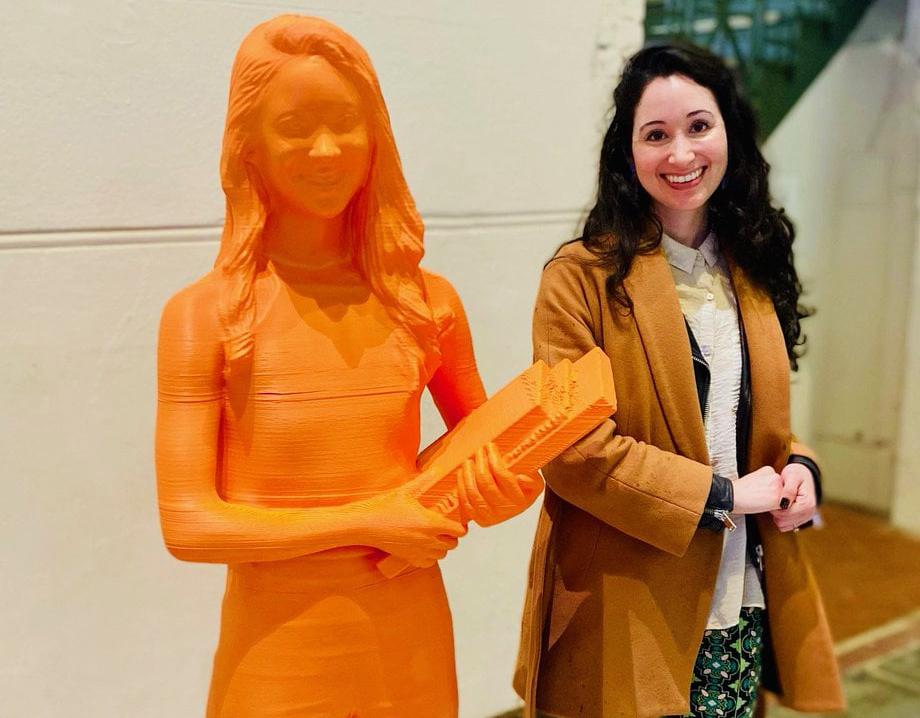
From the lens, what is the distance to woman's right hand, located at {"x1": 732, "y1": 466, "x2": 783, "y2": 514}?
4.66 ft

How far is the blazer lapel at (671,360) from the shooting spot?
1.44m

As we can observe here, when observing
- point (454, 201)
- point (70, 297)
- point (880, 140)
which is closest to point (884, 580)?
point (880, 140)

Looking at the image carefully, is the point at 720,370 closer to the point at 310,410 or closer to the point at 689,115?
the point at 689,115

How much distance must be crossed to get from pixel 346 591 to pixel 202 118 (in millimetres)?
1118

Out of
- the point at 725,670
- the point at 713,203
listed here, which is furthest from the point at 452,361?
the point at 725,670

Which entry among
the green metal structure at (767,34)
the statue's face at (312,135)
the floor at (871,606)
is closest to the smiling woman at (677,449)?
the statue's face at (312,135)

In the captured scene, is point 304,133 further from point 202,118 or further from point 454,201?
point 454,201

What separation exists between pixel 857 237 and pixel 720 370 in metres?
3.15

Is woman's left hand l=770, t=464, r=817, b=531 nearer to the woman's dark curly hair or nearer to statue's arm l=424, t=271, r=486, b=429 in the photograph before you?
the woman's dark curly hair

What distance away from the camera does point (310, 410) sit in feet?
3.85

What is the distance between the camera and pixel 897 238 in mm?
4070

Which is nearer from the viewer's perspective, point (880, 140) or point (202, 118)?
point (202, 118)

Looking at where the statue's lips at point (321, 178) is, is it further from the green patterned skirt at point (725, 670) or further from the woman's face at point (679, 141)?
the green patterned skirt at point (725, 670)

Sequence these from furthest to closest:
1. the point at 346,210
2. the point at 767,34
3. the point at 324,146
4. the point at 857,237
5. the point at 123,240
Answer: the point at 857,237, the point at 767,34, the point at 123,240, the point at 346,210, the point at 324,146
